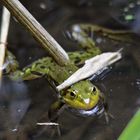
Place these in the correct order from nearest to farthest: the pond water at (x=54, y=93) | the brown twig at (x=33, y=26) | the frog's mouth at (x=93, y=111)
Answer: the brown twig at (x=33, y=26) < the pond water at (x=54, y=93) < the frog's mouth at (x=93, y=111)

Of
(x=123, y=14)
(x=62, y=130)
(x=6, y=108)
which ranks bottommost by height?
(x=123, y=14)

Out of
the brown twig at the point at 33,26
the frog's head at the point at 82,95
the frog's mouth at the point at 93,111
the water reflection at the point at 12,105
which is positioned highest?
the brown twig at the point at 33,26

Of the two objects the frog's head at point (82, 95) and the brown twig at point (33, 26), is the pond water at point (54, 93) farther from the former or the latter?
the brown twig at point (33, 26)

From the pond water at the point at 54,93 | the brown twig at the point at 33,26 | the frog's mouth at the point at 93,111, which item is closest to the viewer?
the brown twig at the point at 33,26

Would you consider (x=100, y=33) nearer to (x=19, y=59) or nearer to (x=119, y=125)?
(x=19, y=59)

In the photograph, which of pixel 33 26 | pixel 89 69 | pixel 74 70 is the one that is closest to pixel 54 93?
pixel 74 70

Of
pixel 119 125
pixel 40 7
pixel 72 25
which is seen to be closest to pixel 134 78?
pixel 119 125

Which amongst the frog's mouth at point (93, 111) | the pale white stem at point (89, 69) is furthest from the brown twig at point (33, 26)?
the frog's mouth at point (93, 111)
